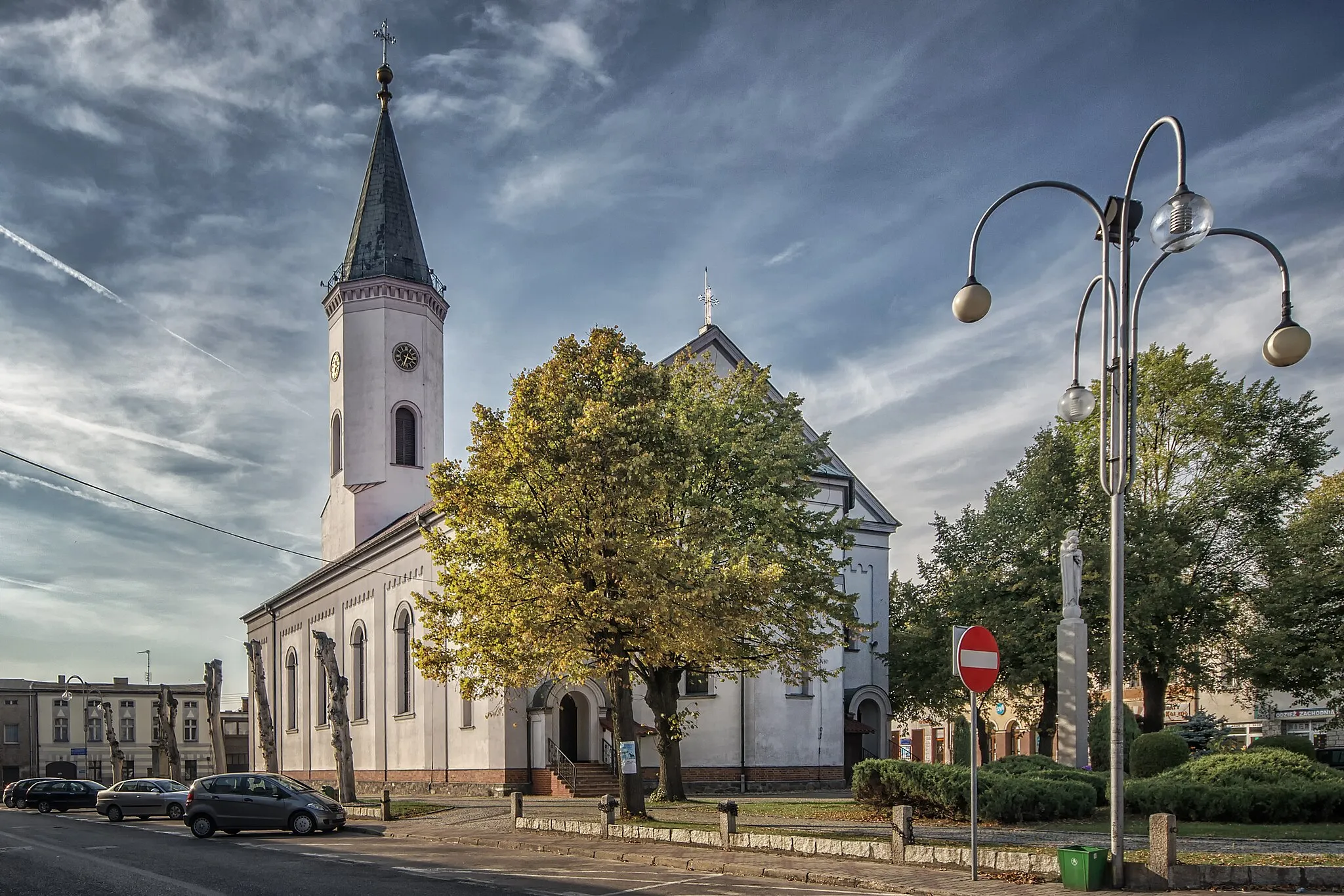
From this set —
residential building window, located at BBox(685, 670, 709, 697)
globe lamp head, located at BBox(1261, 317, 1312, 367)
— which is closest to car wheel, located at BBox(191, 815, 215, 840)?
residential building window, located at BBox(685, 670, 709, 697)

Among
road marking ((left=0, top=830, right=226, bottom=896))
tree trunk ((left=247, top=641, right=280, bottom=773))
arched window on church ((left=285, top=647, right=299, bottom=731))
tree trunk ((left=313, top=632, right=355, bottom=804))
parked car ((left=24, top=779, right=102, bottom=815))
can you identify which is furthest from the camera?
arched window on church ((left=285, top=647, right=299, bottom=731))

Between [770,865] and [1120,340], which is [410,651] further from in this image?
[1120,340]

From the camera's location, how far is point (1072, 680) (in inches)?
1045

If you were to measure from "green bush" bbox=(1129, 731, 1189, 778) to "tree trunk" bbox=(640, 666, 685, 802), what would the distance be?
10821 mm

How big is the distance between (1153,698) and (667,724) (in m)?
20.3

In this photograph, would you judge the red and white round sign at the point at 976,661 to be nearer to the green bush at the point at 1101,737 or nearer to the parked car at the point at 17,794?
the green bush at the point at 1101,737

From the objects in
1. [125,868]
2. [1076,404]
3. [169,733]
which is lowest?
[169,733]

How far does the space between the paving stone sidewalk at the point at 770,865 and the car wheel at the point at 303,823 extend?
3613mm

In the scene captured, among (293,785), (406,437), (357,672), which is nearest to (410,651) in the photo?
(357,672)

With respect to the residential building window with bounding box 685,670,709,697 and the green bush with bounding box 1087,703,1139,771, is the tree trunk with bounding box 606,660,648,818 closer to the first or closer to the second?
the residential building window with bounding box 685,670,709,697

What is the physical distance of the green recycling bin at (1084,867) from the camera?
41.3ft

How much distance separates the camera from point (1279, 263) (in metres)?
12.0

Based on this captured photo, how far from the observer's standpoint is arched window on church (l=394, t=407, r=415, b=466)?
160ft

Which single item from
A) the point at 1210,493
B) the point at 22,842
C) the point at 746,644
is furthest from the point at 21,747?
the point at 1210,493
